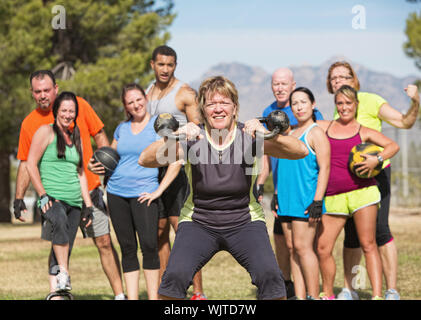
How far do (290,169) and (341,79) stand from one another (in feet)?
3.74

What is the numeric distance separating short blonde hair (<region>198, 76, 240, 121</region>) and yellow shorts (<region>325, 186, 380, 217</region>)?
2.05 meters

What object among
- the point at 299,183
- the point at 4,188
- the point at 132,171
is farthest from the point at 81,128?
the point at 4,188

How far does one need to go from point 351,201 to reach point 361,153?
50 centimetres

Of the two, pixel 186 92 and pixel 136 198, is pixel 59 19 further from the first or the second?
pixel 136 198

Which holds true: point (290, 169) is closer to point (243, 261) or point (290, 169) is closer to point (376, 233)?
point (376, 233)

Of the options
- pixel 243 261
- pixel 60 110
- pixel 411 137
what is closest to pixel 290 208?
pixel 243 261

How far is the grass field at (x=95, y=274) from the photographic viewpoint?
7.50 meters

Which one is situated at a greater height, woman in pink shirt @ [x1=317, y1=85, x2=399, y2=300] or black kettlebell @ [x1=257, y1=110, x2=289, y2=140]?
black kettlebell @ [x1=257, y1=110, x2=289, y2=140]

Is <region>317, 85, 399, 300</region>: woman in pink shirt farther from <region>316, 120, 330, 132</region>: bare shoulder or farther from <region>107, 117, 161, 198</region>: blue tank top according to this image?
<region>107, 117, 161, 198</region>: blue tank top

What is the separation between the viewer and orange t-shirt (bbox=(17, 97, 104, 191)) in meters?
6.29

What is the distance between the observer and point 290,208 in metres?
6.23

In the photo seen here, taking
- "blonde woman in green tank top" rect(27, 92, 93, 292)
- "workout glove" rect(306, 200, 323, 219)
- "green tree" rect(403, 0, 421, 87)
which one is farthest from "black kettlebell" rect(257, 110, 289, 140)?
"green tree" rect(403, 0, 421, 87)

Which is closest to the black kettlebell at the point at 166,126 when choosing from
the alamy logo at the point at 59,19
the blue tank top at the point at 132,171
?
the blue tank top at the point at 132,171

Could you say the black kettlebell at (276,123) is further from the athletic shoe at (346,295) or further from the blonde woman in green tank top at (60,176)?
the athletic shoe at (346,295)
